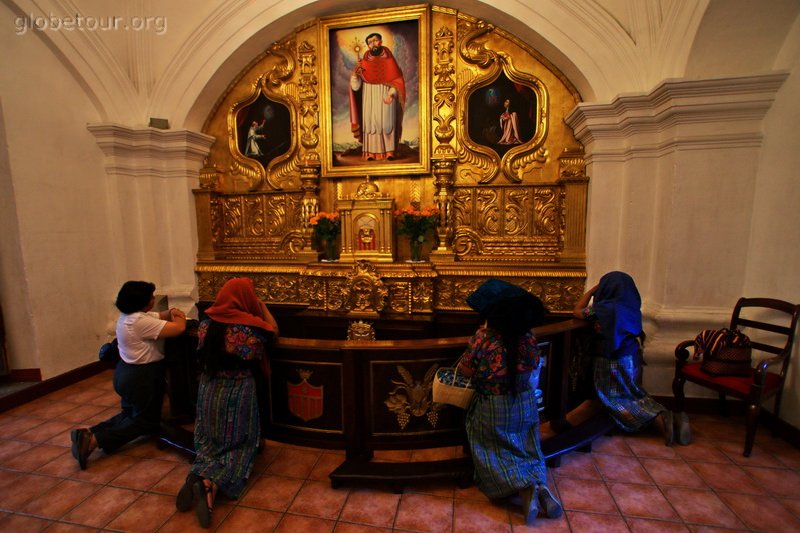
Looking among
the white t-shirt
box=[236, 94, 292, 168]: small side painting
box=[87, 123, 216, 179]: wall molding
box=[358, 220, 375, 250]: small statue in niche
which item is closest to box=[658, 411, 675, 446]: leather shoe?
box=[358, 220, 375, 250]: small statue in niche

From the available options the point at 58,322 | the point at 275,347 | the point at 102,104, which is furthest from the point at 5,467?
the point at 102,104

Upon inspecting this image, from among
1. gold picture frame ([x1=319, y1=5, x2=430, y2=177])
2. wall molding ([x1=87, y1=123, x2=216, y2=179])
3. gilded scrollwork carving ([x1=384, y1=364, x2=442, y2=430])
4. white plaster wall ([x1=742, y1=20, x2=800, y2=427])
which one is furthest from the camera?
gold picture frame ([x1=319, y1=5, x2=430, y2=177])

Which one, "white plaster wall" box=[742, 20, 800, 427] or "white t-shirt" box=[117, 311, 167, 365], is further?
"white plaster wall" box=[742, 20, 800, 427]

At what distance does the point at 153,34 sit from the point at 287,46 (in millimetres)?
1872

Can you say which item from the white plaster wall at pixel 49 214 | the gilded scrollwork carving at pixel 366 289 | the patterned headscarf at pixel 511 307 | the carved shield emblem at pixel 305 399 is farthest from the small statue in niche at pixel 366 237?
the white plaster wall at pixel 49 214

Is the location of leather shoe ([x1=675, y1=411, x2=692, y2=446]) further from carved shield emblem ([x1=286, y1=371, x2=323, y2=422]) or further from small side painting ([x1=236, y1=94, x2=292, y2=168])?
small side painting ([x1=236, y1=94, x2=292, y2=168])

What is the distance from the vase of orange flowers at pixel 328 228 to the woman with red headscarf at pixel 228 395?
9.77 feet

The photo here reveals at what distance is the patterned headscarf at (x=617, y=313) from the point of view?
10.3 feet

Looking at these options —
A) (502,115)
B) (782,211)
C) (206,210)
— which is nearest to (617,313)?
(782,211)

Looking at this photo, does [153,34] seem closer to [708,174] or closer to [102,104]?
[102,104]

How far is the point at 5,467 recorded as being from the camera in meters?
3.11

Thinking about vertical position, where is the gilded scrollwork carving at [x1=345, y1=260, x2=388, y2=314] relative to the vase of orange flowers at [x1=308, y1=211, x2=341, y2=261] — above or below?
below

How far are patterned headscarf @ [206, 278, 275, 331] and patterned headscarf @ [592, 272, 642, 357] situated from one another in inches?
106

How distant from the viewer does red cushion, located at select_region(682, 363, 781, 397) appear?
312 cm
